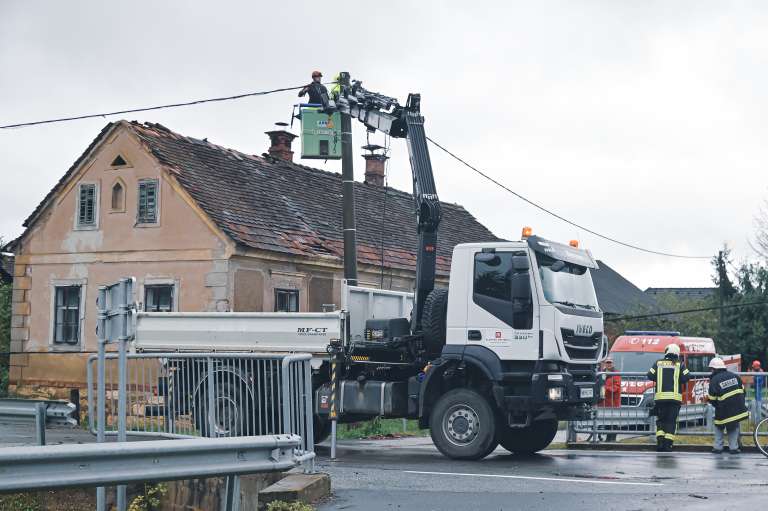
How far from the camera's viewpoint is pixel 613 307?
56656 millimetres

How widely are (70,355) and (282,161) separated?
29.0 feet

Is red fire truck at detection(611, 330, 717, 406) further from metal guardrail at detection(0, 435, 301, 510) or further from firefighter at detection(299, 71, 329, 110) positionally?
metal guardrail at detection(0, 435, 301, 510)

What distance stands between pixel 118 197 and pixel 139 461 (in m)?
20.9

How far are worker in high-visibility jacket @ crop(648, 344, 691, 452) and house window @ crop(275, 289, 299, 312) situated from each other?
1089 cm

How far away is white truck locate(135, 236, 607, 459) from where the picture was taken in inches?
577

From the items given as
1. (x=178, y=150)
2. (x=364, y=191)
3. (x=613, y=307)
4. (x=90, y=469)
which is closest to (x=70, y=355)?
(x=178, y=150)

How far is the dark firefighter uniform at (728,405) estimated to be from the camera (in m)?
16.7

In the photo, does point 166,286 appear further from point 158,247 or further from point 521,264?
point 521,264

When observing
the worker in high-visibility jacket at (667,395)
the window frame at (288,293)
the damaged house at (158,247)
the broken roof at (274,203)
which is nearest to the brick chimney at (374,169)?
the broken roof at (274,203)

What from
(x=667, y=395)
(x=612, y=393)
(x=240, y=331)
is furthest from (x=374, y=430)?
(x=667, y=395)

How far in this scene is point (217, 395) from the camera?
1192 cm

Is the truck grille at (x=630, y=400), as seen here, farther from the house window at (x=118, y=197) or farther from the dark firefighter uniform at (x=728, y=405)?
the house window at (x=118, y=197)

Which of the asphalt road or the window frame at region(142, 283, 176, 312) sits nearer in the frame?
the asphalt road

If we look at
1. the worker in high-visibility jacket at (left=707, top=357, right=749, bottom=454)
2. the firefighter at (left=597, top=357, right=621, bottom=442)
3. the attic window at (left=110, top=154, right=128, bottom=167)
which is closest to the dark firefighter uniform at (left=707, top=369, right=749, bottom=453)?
the worker in high-visibility jacket at (left=707, top=357, right=749, bottom=454)
